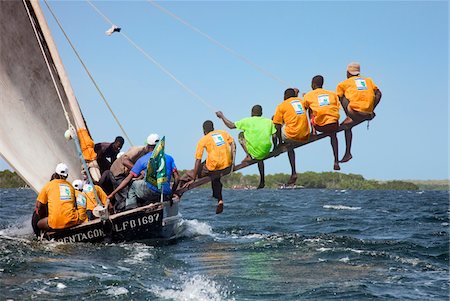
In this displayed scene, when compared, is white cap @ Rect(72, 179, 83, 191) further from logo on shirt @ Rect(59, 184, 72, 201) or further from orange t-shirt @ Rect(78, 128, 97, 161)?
logo on shirt @ Rect(59, 184, 72, 201)

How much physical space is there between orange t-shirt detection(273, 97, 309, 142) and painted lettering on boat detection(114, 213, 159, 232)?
3676 millimetres

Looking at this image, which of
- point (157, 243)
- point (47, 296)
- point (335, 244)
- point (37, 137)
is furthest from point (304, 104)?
point (47, 296)

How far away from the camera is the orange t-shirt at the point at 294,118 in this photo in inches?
651

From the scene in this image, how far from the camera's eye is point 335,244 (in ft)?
59.5

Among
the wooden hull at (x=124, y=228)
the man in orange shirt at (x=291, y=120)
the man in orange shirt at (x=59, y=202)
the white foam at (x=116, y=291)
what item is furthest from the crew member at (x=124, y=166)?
the white foam at (x=116, y=291)

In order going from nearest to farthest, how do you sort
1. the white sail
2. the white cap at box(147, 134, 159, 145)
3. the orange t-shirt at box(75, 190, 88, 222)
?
the orange t-shirt at box(75, 190, 88, 222)
the white cap at box(147, 134, 159, 145)
the white sail

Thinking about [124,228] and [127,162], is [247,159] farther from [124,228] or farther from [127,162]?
[124,228]

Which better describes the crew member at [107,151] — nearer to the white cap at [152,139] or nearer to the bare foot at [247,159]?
the white cap at [152,139]

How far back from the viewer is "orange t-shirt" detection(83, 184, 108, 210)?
57.0 feet

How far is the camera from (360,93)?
16.2m

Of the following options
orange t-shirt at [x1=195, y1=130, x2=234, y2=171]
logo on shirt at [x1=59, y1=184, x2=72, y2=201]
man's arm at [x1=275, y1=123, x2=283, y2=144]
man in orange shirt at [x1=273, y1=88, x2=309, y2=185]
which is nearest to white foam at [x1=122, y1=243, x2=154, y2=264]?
logo on shirt at [x1=59, y1=184, x2=72, y2=201]

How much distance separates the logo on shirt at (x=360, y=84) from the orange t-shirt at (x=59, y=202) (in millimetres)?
6728

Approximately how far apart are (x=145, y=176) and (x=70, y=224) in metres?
2.02

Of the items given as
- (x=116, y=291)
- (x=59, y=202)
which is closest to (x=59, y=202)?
(x=59, y=202)
